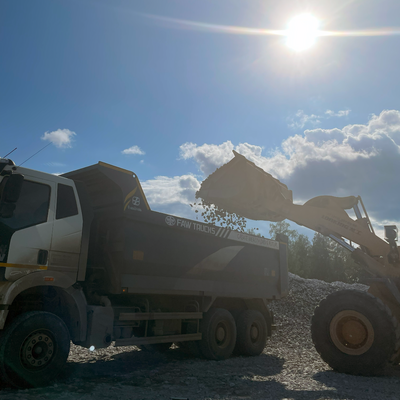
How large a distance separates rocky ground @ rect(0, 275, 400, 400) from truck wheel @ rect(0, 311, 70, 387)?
0.20m

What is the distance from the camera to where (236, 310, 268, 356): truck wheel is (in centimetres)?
972

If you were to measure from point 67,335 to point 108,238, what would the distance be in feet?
6.31

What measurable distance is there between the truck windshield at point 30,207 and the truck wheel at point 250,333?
18.6 ft

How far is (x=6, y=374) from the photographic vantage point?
5.34 m

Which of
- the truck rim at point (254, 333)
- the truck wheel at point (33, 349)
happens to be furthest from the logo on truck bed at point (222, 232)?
the truck wheel at point (33, 349)

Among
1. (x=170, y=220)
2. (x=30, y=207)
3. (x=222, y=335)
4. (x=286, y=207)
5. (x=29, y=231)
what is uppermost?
(x=286, y=207)

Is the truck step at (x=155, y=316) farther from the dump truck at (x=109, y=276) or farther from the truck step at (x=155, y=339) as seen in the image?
the truck step at (x=155, y=339)

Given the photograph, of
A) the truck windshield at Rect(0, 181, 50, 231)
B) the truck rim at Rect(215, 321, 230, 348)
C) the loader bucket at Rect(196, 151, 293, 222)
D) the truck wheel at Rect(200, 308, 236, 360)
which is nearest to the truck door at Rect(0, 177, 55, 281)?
the truck windshield at Rect(0, 181, 50, 231)

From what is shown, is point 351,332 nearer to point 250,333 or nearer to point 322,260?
point 250,333

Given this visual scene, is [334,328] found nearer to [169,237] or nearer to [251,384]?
[251,384]

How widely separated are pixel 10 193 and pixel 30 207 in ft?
1.86

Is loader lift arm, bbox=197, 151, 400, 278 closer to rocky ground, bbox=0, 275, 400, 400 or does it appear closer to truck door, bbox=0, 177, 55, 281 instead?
rocky ground, bbox=0, 275, 400, 400

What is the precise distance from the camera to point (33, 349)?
5660mm

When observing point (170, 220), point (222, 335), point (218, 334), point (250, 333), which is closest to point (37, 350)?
point (170, 220)
